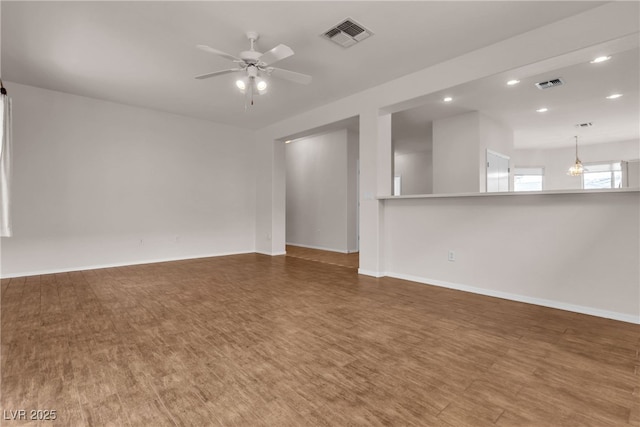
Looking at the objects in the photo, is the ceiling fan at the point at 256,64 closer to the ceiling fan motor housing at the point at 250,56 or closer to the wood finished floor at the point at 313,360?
the ceiling fan motor housing at the point at 250,56

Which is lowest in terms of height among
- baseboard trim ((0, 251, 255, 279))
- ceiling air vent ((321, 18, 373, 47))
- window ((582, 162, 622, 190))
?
baseboard trim ((0, 251, 255, 279))

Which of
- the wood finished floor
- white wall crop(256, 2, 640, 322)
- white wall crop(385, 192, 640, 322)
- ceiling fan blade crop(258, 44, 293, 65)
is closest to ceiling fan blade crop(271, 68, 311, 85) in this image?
ceiling fan blade crop(258, 44, 293, 65)

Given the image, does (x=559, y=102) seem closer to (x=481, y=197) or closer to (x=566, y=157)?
(x=481, y=197)

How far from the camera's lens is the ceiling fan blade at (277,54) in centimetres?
265

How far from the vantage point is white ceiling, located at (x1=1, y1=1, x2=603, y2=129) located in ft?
8.41

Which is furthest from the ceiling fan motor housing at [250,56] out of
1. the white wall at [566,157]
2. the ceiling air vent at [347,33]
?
the white wall at [566,157]

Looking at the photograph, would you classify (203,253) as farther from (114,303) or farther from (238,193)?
(114,303)

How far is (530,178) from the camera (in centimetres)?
920

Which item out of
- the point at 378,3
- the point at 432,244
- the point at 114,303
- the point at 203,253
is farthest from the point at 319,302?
the point at 203,253

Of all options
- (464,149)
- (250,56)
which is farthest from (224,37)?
(464,149)

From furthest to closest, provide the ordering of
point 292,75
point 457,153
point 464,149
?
point 457,153 → point 464,149 → point 292,75

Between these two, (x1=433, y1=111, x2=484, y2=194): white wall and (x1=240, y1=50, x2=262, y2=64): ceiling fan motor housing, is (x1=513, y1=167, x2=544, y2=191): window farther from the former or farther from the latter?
Result: (x1=240, y1=50, x2=262, y2=64): ceiling fan motor housing

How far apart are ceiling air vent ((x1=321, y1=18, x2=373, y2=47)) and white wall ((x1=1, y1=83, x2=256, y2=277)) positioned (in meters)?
3.99

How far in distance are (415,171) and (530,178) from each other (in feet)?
11.3
